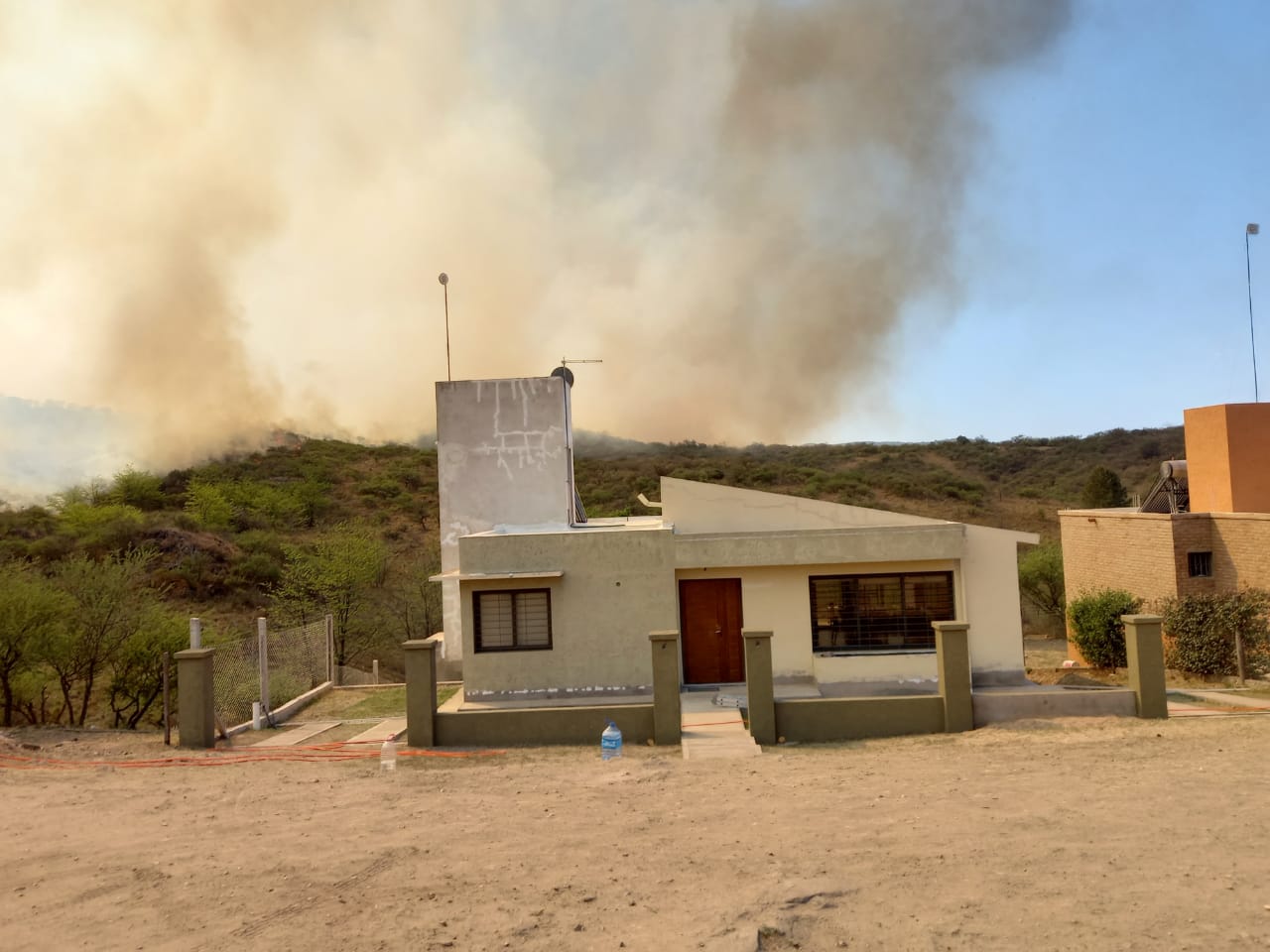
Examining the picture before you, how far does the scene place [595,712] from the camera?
12.2m

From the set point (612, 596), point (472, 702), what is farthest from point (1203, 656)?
point (472, 702)

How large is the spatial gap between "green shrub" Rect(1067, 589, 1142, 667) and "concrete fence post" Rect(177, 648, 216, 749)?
17.3 meters

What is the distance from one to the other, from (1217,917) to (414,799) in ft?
21.6

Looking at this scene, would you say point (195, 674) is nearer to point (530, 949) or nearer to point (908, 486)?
point (530, 949)

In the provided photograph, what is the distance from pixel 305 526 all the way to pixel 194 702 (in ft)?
121

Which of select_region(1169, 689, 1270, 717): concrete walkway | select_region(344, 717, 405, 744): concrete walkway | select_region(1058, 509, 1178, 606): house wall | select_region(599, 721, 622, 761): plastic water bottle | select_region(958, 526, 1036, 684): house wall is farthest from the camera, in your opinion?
select_region(1058, 509, 1178, 606): house wall

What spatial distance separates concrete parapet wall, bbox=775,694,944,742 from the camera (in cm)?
1217

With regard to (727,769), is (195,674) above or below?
above

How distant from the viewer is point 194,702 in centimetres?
1195

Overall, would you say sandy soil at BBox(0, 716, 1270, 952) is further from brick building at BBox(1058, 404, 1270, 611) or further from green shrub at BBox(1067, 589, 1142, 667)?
brick building at BBox(1058, 404, 1270, 611)

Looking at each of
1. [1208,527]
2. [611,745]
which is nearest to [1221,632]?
[1208,527]

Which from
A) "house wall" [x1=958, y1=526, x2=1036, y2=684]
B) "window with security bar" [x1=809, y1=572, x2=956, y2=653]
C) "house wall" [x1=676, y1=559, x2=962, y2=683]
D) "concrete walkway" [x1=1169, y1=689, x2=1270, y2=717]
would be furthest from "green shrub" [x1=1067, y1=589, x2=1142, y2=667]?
"house wall" [x1=676, y1=559, x2=962, y2=683]

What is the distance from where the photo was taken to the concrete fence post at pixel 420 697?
39.9 feet

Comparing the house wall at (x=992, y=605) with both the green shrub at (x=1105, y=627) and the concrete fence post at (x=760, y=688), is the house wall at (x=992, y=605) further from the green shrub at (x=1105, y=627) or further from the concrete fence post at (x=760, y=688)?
the green shrub at (x=1105, y=627)
